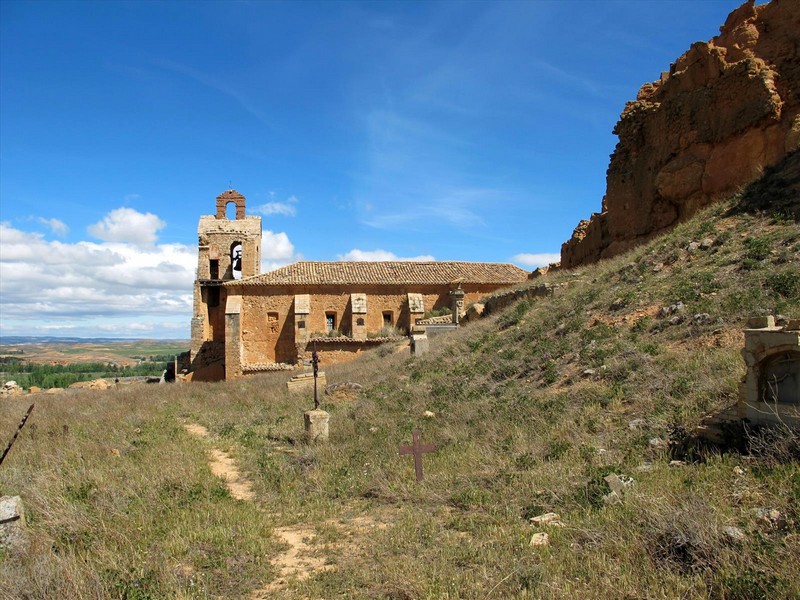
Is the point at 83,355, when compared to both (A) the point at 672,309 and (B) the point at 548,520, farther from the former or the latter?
(B) the point at 548,520

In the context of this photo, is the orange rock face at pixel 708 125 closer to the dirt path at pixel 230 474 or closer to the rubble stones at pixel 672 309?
the rubble stones at pixel 672 309

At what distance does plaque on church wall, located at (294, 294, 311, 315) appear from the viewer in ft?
84.0

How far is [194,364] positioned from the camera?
1041 inches

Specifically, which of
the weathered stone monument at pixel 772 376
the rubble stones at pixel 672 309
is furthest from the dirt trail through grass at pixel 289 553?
the rubble stones at pixel 672 309

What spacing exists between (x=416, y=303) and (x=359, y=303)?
295 centimetres

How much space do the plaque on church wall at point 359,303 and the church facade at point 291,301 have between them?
0.17 feet

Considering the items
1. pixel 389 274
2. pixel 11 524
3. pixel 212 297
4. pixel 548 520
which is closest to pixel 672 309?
pixel 548 520

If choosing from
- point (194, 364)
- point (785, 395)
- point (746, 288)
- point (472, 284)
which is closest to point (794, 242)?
point (746, 288)

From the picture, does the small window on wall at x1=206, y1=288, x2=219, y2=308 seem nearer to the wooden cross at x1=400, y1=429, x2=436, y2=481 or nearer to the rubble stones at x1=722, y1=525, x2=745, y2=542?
the wooden cross at x1=400, y1=429, x2=436, y2=481

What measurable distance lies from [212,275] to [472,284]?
46.1 ft

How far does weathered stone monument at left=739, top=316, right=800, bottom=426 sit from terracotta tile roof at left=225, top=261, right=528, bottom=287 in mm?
22525

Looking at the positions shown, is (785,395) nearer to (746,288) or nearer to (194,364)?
(746,288)

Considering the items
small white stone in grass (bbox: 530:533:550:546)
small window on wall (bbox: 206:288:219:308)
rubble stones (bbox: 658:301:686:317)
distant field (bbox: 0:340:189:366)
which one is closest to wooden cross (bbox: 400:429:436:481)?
small white stone in grass (bbox: 530:533:550:546)

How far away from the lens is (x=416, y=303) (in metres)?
27.2
